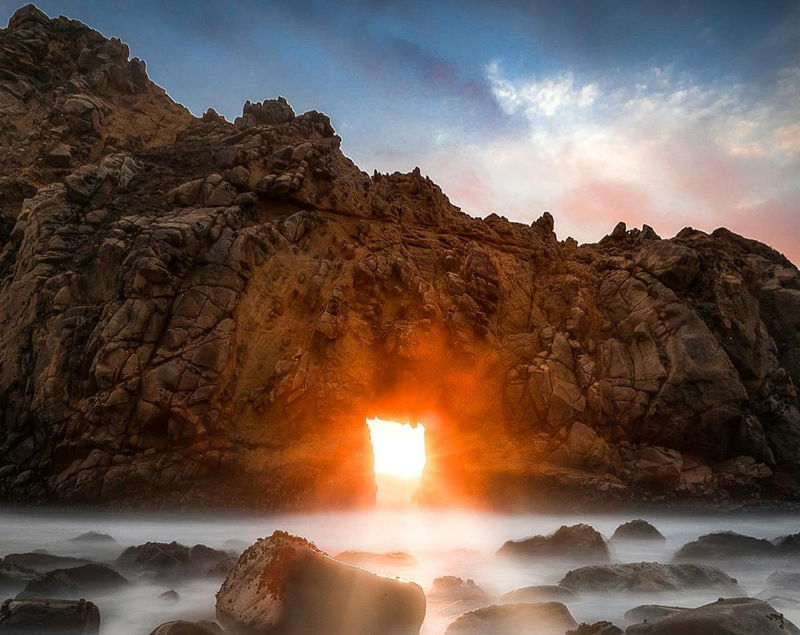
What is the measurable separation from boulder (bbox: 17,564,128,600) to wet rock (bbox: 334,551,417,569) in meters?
4.54

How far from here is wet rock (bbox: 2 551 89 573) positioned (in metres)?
10.5

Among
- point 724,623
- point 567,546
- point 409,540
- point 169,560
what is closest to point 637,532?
point 567,546

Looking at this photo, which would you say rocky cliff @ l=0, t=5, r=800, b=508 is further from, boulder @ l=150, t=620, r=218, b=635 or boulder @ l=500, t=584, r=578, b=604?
boulder @ l=150, t=620, r=218, b=635

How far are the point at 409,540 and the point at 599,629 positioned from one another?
978 centimetres

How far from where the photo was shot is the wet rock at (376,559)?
1168 cm

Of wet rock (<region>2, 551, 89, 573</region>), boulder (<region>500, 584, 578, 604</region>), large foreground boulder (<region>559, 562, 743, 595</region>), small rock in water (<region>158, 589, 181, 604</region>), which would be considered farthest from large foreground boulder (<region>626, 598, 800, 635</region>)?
wet rock (<region>2, 551, 89, 573</region>)

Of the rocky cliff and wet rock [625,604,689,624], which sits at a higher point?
the rocky cliff

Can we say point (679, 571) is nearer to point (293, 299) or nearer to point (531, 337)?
point (531, 337)

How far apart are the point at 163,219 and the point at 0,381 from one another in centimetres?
840

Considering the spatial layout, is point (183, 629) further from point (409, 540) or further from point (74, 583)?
point (409, 540)

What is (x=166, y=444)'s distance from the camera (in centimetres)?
1773

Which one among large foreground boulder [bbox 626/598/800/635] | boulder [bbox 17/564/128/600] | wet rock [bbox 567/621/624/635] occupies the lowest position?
boulder [bbox 17/564/128/600]

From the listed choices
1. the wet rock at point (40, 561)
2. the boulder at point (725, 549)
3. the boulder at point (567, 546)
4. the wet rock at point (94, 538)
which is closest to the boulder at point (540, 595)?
the boulder at point (567, 546)

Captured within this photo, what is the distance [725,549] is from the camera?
12.9m
